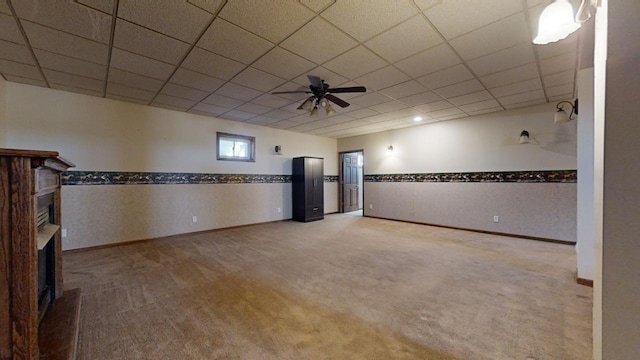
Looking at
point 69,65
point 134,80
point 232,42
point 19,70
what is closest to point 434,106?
point 232,42

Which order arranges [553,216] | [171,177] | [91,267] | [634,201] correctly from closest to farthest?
1. [634,201]
2. [91,267]
3. [553,216]
4. [171,177]

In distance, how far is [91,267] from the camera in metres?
3.00

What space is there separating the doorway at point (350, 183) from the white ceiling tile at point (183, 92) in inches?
179

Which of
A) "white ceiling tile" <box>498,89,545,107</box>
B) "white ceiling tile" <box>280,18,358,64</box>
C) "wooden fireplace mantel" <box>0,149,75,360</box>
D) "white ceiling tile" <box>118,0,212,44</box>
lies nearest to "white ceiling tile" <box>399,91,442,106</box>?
"white ceiling tile" <box>498,89,545,107</box>

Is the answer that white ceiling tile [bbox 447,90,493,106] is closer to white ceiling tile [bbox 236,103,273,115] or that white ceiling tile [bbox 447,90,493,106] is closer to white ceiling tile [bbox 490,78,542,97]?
white ceiling tile [bbox 490,78,542,97]

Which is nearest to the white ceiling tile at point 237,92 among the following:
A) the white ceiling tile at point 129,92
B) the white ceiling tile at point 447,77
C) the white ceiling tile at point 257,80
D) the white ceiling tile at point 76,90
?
the white ceiling tile at point 257,80

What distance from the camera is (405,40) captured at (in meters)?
2.32

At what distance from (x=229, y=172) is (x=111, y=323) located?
3720 millimetres

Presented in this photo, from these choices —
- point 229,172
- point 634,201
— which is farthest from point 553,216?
point 229,172

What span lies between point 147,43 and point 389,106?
353cm

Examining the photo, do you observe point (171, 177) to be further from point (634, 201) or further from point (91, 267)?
point (634, 201)

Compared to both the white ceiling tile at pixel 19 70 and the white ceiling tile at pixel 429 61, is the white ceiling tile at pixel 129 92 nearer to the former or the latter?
the white ceiling tile at pixel 19 70

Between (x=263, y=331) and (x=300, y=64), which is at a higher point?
(x=300, y=64)

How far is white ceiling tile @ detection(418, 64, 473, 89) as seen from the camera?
292 centimetres
